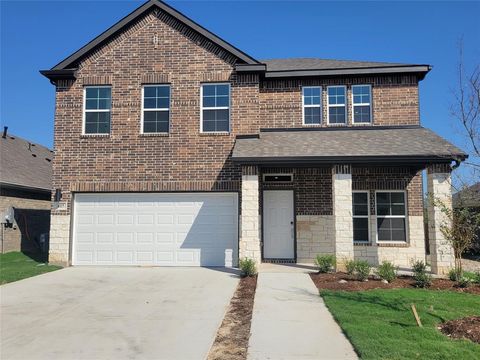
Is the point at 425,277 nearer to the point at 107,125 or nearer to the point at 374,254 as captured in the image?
the point at 374,254

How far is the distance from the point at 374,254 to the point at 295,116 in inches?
215

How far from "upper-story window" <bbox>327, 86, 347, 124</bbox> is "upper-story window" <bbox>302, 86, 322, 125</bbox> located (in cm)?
35

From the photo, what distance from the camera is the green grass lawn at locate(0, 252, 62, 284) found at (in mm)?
11195

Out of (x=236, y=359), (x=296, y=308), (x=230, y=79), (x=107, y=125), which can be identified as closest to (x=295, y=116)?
(x=230, y=79)

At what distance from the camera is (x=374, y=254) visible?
13.4 metres

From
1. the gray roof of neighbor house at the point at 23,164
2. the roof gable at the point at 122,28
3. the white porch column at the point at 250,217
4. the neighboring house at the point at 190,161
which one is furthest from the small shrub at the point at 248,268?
the gray roof of neighbor house at the point at 23,164

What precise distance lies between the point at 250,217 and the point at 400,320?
5899 millimetres

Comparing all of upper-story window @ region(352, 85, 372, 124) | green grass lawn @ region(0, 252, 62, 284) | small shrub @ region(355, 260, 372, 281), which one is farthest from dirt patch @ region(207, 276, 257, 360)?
upper-story window @ region(352, 85, 372, 124)

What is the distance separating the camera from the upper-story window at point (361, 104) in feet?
46.6

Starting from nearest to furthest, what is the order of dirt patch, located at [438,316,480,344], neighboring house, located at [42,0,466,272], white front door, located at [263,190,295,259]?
dirt patch, located at [438,316,480,344] → neighboring house, located at [42,0,466,272] → white front door, located at [263,190,295,259]

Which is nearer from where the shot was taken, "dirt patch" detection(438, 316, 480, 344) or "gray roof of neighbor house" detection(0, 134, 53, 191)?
"dirt patch" detection(438, 316, 480, 344)

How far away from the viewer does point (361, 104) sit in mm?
14227

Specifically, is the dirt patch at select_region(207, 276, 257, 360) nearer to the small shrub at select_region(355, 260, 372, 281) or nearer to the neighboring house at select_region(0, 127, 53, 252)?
the small shrub at select_region(355, 260, 372, 281)

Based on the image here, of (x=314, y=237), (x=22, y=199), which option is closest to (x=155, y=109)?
(x=314, y=237)
